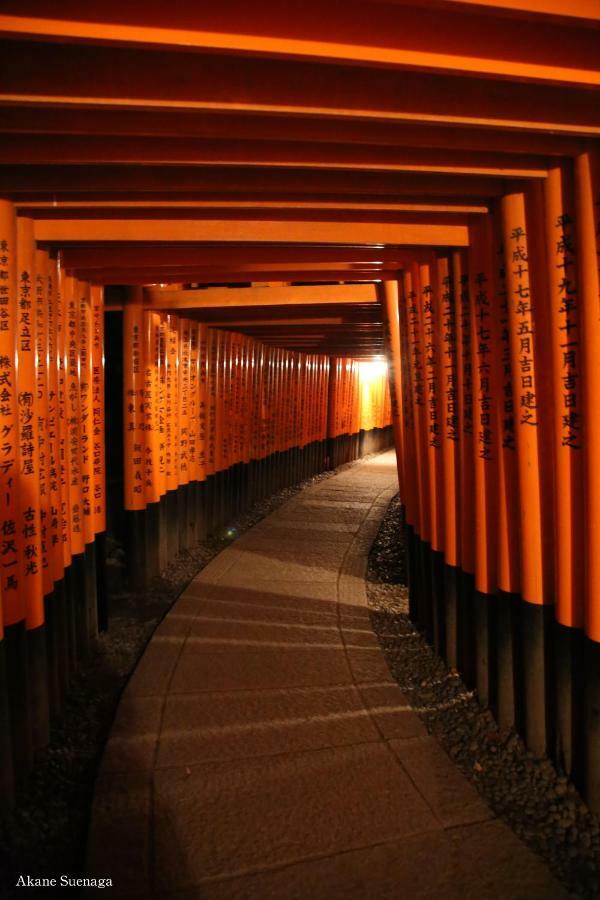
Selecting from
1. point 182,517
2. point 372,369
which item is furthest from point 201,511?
point 372,369

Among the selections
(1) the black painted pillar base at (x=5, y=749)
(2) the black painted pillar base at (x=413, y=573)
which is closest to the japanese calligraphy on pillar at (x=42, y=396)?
(1) the black painted pillar base at (x=5, y=749)

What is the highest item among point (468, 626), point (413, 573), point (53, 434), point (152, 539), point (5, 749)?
point (53, 434)

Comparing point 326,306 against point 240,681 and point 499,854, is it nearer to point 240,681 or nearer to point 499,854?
point 240,681

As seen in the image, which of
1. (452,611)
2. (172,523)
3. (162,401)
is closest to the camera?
(452,611)

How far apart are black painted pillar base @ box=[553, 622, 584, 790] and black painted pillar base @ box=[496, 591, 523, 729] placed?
343mm

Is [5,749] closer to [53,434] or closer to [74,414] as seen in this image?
[53,434]

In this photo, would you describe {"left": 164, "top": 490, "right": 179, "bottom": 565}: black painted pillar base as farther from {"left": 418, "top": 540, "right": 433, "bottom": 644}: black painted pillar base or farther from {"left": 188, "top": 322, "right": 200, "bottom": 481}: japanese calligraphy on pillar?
{"left": 418, "top": 540, "right": 433, "bottom": 644}: black painted pillar base

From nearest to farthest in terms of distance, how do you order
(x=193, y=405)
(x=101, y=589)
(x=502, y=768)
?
(x=502, y=768) < (x=101, y=589) < (x=193, y=405)

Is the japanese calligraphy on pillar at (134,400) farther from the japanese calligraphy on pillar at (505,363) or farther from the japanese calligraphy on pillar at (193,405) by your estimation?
the japanese calligraphy on pillar at (505,363)

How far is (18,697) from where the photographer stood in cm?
308

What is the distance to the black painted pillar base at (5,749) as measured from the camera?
110 inches

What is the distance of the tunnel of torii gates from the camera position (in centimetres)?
206

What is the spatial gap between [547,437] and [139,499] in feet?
14.3

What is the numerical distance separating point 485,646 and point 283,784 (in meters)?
1.56
